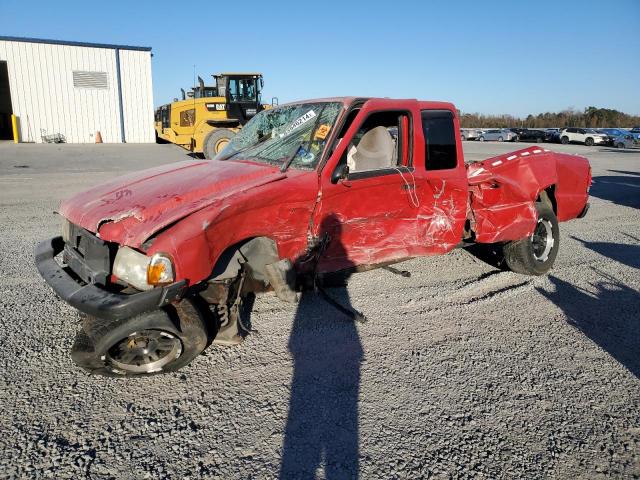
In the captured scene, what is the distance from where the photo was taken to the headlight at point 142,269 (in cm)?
275

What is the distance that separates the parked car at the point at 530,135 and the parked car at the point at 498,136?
781 mm

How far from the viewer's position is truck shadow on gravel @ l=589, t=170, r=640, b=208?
10308 millimetres

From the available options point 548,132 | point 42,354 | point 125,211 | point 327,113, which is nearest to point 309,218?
point 327,113

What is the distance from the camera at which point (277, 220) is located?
11.1ft

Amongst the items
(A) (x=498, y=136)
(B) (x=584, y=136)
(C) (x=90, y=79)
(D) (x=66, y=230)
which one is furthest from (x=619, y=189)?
(A) (x=498, y=136)

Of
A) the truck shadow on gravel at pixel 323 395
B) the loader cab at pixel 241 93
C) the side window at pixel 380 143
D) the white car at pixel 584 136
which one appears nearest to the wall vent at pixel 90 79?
the loader cab at pixel 241 93

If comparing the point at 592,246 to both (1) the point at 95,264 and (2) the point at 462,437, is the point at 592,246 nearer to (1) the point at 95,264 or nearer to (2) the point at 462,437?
(2) the point at 462,437

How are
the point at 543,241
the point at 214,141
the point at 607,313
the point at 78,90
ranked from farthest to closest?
the point at 78,90 < the point at 214,141 < the point at 543,241 < the point at 607,313

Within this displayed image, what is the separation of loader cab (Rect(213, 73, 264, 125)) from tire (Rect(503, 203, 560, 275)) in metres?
14.3

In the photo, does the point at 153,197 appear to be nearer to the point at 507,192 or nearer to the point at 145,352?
the point at 145,352

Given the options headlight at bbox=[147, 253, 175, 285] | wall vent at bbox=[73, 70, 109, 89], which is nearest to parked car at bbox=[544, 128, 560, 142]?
wall vent at bbox=[73, 70, 109, 89]

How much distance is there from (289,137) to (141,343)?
81.5 inches

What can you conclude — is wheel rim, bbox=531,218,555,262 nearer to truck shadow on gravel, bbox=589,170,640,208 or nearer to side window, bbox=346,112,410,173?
side window, bbox=346,112,410,173

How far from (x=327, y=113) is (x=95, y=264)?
220 cm
